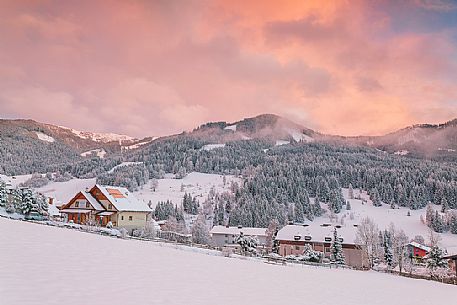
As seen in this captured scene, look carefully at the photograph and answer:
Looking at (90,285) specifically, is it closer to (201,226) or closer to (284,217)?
(201,226)

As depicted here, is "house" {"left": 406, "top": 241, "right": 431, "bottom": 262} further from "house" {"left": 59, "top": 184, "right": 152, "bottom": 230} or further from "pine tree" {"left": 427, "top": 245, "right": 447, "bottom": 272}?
"house" {"left": 59, "top": 184, "right": 152, "bottom": 230}

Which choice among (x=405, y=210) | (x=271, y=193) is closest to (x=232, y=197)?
(x=271, y=193)

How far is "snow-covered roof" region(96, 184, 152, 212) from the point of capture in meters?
61.6

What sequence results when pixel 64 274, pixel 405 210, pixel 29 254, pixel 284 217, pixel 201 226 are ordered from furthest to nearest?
pixel 405 210
pixel 284 217
pixel 201 226
pixel 29 254
pixel 64 274

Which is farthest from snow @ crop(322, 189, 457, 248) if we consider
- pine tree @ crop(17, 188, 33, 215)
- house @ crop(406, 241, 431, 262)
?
pine tree @ crop(17, 188, 33, 215)

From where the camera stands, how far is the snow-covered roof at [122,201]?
202 feet

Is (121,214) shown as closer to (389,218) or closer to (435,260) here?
(435,260)

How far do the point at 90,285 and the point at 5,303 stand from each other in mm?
3678

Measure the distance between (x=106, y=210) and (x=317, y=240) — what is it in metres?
45.4

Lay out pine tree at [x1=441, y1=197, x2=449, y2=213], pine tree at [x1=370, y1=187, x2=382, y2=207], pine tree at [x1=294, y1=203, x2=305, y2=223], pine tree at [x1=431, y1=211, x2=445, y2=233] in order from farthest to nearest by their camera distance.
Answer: pine tree at [x1=370, y1=187, x2=382, y2=207] < pine tree at [x1=441, y1=197, x2=449, y2=213] < pine tree at [x1=294, y1=203, x2=305, y2=223] < pine tree at [x1=431, y1=211, x2=445, y2=233]

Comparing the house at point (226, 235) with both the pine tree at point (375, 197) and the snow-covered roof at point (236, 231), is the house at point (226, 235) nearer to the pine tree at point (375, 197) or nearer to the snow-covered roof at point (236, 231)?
the snow-covered roof at point (236, 231)

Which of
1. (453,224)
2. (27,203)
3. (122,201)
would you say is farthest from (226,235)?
(453,224)

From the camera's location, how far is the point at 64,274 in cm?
1452

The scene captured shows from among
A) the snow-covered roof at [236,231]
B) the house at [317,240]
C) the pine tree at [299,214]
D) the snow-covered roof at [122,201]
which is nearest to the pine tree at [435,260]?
the house at [317,240]
